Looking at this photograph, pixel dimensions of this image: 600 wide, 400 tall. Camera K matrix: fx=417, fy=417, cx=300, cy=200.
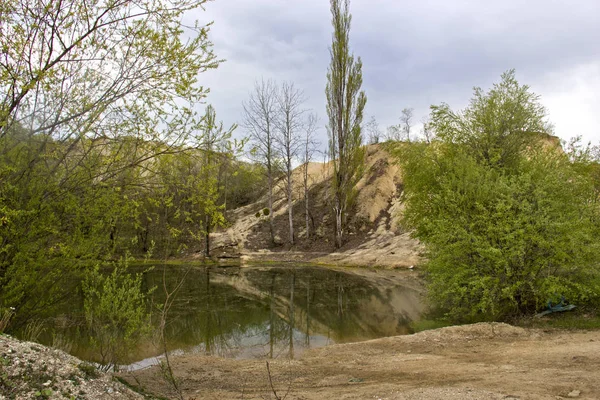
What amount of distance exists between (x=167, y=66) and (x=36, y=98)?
78.3 inches

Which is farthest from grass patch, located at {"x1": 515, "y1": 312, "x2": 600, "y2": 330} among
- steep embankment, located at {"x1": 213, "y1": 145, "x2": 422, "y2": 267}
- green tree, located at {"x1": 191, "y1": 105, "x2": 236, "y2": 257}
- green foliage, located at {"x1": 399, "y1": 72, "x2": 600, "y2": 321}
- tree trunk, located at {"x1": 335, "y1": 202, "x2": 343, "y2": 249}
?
tree trunk, located at {"x1": 335, "y1": 202, "x2": 343, "y2": 249}

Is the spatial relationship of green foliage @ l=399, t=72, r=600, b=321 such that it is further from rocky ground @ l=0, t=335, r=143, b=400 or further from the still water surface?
rocky ground @ l=0, t=335, r=143, b=400

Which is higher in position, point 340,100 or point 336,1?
point 336,1

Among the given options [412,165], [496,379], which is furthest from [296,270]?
[496,379]

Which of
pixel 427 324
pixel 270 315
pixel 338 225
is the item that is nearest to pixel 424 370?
pixel 427 324

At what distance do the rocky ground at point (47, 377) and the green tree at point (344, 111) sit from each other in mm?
28467

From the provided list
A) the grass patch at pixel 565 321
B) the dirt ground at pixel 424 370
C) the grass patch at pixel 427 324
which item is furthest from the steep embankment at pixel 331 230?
the dirt ground at pixel 424 370

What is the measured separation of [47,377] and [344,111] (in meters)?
31.0

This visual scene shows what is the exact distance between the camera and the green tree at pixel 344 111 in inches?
1309

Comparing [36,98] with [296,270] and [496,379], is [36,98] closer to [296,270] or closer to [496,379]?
[496,379]

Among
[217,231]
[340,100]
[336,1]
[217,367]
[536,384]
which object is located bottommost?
[217,367]

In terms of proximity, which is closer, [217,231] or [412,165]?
[412,165]

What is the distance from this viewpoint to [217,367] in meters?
8.79

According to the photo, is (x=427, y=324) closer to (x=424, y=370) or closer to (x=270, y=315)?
(x=270, y=315)
